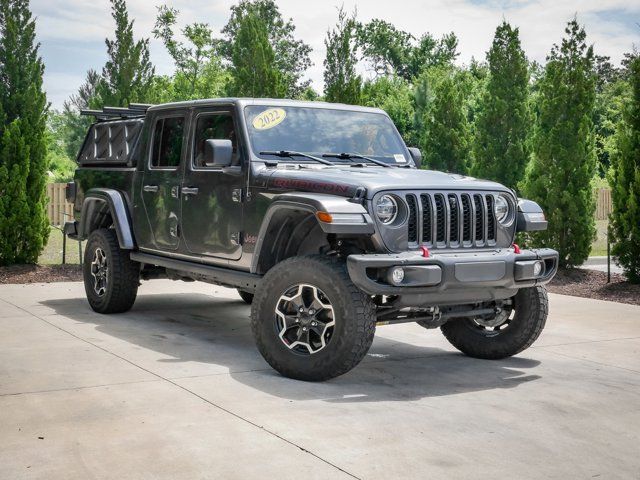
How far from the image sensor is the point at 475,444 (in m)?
4.99

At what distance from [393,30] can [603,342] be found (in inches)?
2720

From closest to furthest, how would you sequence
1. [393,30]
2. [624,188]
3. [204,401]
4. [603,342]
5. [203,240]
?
1. [204,401]
2. [203,240]
3. [603,342]
4. [624,188]
5. [393,30]

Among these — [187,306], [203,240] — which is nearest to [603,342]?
[203,240]

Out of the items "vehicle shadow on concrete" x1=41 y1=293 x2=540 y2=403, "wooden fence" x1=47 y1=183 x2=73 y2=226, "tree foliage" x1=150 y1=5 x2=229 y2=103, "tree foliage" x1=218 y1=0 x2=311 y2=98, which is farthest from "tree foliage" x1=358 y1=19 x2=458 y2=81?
"vehicle shadow on concrete" x1=41 y1=293 x2=540 y2=403

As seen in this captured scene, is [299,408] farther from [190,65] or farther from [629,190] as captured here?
[190,65]

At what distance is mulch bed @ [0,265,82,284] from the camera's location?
12.8m

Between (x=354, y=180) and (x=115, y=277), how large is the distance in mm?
3679

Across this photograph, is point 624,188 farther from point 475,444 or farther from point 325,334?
point 475,444

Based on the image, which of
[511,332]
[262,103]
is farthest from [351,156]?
[511,332]

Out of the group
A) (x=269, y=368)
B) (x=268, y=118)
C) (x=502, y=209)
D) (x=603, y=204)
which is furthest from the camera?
(x=603, y=204)

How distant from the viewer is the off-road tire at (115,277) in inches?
364

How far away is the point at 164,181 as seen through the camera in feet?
28.0

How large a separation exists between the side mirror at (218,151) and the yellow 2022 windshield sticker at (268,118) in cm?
49

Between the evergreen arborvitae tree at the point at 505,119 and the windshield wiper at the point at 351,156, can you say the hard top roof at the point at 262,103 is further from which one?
the evergreen arborvitae tree at the point at 505,119
